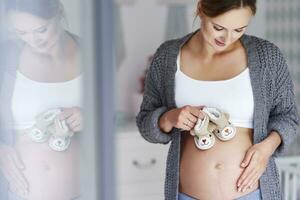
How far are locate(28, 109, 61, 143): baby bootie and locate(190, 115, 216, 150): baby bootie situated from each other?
0.39 metres

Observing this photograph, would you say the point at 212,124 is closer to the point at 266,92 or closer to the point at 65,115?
the point at 266,92

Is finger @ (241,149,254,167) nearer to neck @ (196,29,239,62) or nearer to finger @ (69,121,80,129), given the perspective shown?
neck @ (196,29,239,62)

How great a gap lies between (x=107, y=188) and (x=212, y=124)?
426 mm

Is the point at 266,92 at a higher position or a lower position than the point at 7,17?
lower

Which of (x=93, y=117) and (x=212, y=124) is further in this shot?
(x=212, y=124)

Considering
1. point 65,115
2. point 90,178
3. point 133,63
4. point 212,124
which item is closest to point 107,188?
point 90,178

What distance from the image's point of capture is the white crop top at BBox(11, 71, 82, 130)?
0.76 m

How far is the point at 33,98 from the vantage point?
0.77 m

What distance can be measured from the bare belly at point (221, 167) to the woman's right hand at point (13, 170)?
1.51 feet

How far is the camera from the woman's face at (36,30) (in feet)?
2.41

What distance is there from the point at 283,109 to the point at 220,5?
0.28 m

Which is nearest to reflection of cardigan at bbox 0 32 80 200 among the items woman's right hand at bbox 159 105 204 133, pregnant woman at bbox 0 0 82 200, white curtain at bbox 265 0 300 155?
pregnant woman at bbox 0 0 82 200

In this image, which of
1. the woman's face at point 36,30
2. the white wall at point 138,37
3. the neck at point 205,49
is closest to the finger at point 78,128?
the woman's face at point 36,30

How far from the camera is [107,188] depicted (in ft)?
2.32
